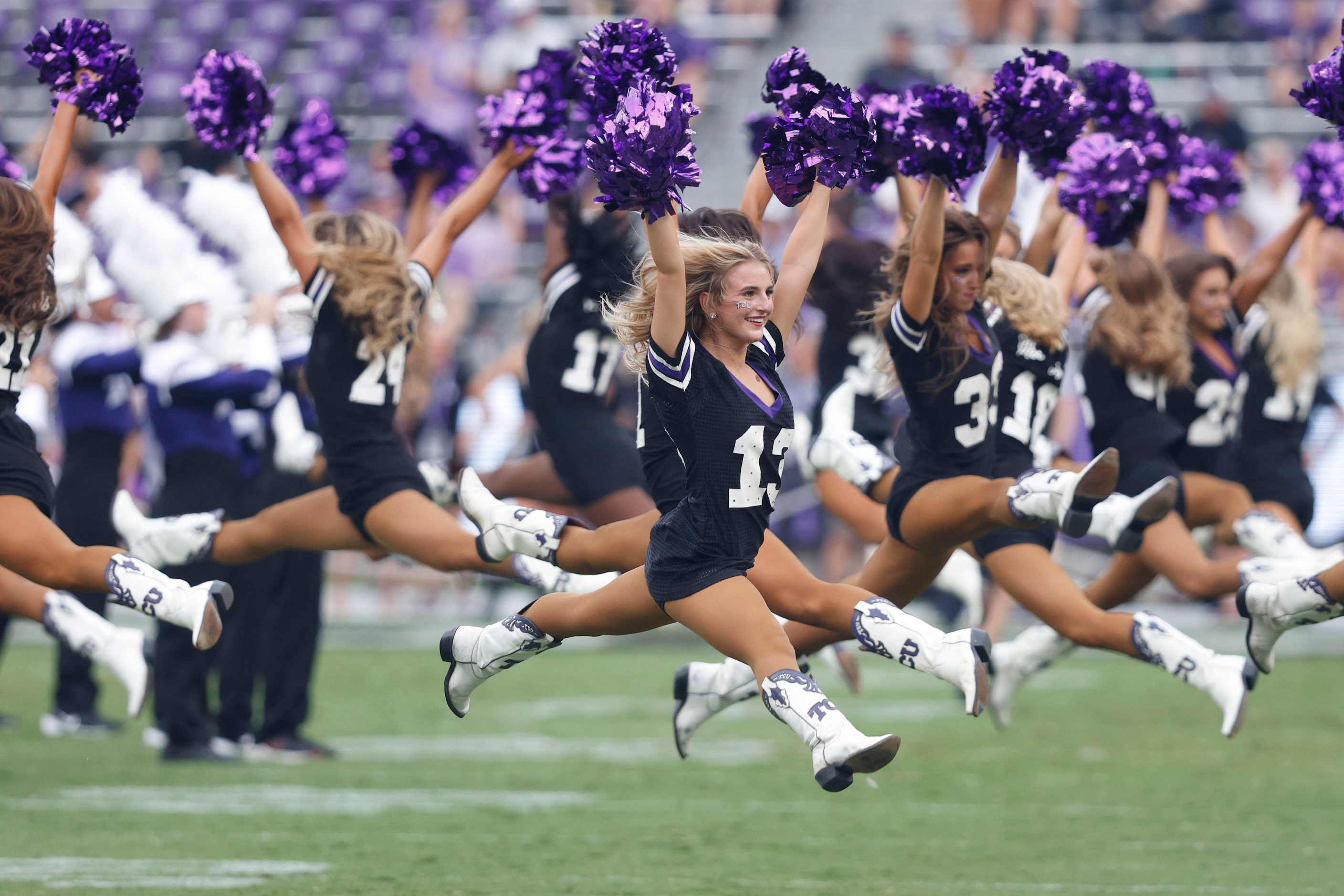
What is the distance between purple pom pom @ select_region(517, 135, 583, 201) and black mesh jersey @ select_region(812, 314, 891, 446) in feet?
5.02

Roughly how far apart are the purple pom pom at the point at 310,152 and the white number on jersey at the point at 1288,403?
14.0ft

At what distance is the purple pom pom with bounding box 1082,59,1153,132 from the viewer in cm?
606

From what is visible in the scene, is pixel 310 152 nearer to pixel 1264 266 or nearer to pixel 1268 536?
pixel 1264 266

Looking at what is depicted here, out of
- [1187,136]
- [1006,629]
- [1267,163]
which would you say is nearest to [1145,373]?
[1187,136]

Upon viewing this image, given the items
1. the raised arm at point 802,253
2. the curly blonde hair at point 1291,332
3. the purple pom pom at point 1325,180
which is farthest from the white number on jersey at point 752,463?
the curly blonde hair at point 1291,332

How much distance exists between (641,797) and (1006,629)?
235 inches

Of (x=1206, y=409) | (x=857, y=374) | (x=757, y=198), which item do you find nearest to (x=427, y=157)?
(x=757, y=198)

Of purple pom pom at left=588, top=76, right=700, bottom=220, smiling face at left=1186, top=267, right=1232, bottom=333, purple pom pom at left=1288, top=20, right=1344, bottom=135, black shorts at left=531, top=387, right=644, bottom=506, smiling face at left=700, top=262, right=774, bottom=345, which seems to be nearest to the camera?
purple pom pom at left=588, top=76, right=700, bottom=220

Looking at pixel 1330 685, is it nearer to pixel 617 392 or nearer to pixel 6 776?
pixel 617 392

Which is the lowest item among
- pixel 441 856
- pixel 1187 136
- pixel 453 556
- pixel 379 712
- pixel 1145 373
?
pixel 379 712

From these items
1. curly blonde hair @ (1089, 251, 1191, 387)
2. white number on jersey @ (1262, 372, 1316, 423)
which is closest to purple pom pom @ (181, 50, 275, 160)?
curly blonde hair @ (1089, 251, 1191, 387)

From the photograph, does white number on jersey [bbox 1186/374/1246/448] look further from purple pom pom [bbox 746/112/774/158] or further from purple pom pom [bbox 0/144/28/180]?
purple pom pom [bbox 0/144/28/180]

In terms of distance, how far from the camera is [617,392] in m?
7.70

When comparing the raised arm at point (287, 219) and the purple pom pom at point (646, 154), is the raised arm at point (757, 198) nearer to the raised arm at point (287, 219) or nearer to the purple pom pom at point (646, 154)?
the purple pom pom at point (646, 154)
